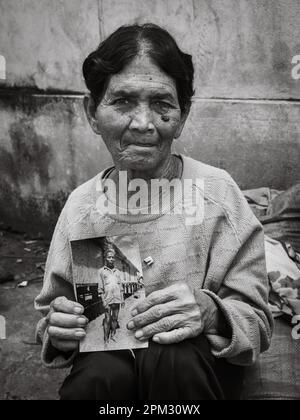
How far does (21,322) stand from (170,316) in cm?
194

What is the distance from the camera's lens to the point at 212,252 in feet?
5.38

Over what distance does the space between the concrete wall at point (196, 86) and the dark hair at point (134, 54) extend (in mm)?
1681

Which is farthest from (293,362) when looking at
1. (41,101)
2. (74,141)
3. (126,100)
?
(41,101)

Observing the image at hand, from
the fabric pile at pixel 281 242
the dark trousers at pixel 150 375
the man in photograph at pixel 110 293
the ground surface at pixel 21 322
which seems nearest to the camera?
the dark trousers at pixel 150 375

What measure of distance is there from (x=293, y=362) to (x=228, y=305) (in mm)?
731

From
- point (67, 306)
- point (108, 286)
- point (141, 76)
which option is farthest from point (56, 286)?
point (141, 76)

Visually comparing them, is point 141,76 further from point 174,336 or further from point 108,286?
point 174,336

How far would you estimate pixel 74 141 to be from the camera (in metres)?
3.72

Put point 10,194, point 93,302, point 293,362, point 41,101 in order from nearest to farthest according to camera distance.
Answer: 1. point 93,302
2. point 293,362
3. point 41,101
4. point 10,194

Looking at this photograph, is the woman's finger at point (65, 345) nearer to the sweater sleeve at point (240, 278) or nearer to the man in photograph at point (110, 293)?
the man in photograph at point (110, 293)

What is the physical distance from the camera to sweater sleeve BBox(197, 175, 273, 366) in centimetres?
154

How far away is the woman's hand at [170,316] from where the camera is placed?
4.79ft

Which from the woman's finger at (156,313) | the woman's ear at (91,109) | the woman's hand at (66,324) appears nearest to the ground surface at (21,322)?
the woman's hand at (66,324)
